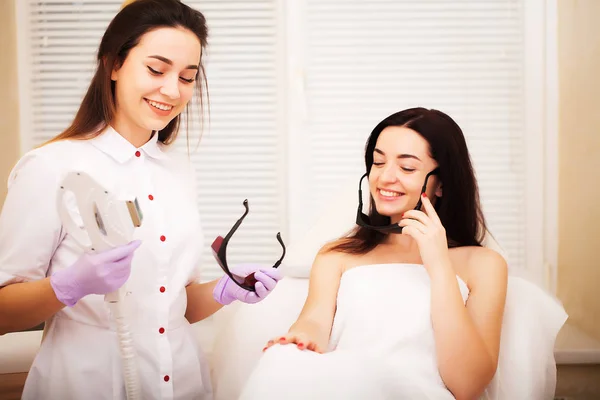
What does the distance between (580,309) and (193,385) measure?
70.2 inches

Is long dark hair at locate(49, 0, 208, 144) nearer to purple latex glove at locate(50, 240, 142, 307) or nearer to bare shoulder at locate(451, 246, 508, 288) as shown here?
purple latex glove at locate(50, 240, 142, 307)

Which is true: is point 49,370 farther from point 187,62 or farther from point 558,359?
point 558,359

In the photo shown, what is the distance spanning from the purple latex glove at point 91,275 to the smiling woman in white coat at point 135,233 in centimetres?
4

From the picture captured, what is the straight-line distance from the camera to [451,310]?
1.34 metres

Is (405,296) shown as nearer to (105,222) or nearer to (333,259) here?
(333,259)

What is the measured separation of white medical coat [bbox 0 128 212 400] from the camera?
3.97 ft

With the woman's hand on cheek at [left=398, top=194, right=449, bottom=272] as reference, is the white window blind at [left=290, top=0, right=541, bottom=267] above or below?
above

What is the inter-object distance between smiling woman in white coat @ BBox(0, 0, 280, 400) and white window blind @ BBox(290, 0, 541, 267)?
1190mm

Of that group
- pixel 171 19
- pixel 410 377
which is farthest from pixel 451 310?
pixel 171 19

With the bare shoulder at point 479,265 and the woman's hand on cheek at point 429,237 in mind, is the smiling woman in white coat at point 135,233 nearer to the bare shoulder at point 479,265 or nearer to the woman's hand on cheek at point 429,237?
the woman's hand on cheek at point 429,237

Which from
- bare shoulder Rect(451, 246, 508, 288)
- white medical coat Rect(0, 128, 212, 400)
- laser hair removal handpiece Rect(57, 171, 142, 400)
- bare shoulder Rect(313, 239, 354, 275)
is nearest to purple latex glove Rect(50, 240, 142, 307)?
laser hair removal handpiece Rect(57, 171, 142, 400)

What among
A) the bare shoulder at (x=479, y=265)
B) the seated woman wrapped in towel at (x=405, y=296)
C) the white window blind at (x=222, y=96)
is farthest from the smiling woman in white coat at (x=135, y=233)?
→ the white window blind at (x=222, y=96)

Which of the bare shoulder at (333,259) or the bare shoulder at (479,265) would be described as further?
the bare shoulder at (333,259)

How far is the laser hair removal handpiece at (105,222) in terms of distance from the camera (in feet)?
3.61
